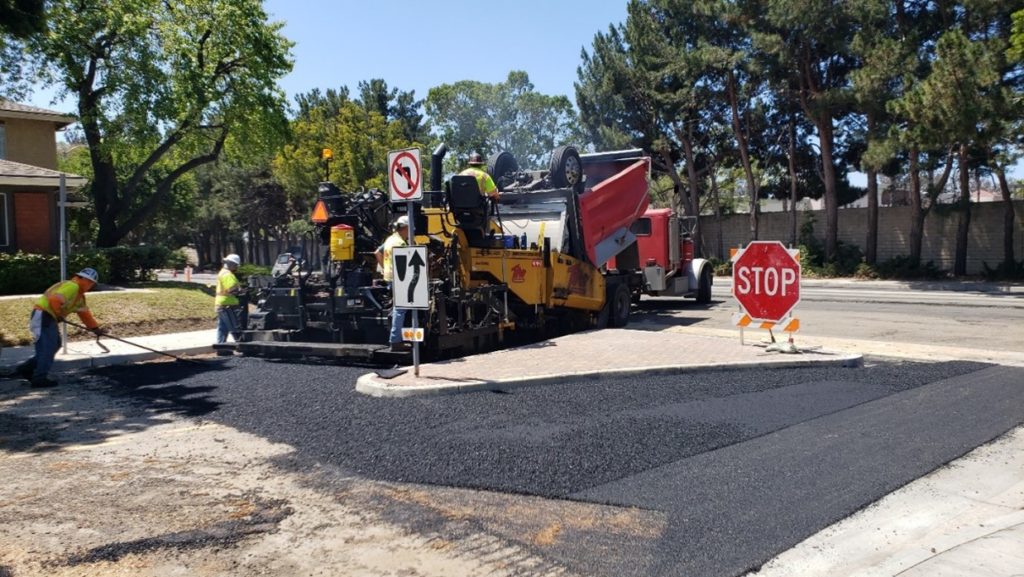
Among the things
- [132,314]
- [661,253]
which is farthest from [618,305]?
[132,314]

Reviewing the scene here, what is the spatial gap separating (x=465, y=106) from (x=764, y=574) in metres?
46.4

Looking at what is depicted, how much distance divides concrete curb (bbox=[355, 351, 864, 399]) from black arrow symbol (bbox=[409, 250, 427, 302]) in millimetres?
955

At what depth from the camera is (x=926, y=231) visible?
28.4 m

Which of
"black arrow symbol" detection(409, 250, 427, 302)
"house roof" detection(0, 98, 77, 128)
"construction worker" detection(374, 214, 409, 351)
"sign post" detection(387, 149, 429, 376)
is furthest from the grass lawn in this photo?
"house roof" detection(0, 98, 77, 128)

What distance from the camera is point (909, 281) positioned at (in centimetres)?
2642

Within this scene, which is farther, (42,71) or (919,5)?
(919,5)

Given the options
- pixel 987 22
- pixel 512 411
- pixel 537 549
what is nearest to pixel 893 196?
pixel 987 22

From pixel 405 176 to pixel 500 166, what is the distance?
4959 mm

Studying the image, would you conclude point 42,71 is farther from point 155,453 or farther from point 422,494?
point 422,494

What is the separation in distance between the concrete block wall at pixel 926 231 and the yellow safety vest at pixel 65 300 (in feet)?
90.3

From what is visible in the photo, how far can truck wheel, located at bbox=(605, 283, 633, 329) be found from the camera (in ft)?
43.9

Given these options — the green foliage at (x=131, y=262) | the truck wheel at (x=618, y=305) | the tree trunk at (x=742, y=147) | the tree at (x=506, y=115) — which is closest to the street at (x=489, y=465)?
the truck wheel at (x=618, y=305)

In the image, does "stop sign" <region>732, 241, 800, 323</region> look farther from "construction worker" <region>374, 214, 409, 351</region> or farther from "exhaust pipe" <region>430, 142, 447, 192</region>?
"construction worker" <region>374, 214, 409, 351</region>

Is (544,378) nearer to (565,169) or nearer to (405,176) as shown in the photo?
(405,176)
